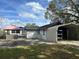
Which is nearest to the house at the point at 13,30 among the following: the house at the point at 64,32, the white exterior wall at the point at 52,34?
the house at the point at 64,32

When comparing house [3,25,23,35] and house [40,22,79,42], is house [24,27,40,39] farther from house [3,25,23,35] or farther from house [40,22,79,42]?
house [40,22,79,42]

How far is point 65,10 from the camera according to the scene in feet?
61.2

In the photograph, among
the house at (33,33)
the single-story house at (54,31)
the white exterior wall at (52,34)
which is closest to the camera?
the white exterior wall at (52,34)

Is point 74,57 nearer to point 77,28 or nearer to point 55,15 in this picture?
point 55,15

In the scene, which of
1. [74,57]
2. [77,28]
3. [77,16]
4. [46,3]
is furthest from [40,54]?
[77,28]

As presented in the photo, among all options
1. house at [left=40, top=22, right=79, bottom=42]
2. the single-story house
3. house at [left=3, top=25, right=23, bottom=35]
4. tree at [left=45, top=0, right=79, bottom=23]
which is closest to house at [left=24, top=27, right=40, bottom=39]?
the single-story house

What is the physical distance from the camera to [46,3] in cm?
2259

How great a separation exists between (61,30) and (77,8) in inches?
804

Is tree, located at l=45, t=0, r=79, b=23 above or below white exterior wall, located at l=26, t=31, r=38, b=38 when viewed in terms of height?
above

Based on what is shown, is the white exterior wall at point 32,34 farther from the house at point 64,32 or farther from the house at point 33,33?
the house at point 64,32

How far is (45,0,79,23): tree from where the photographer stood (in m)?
17.7

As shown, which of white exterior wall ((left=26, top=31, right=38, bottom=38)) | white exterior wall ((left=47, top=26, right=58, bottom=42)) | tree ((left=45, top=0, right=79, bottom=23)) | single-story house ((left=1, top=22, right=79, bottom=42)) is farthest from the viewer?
white exterior wall ((left=26, top=31, right=38, bottom=38))

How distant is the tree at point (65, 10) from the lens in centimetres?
1769

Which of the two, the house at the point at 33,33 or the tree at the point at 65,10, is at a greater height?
the tree at the point at 65,10
